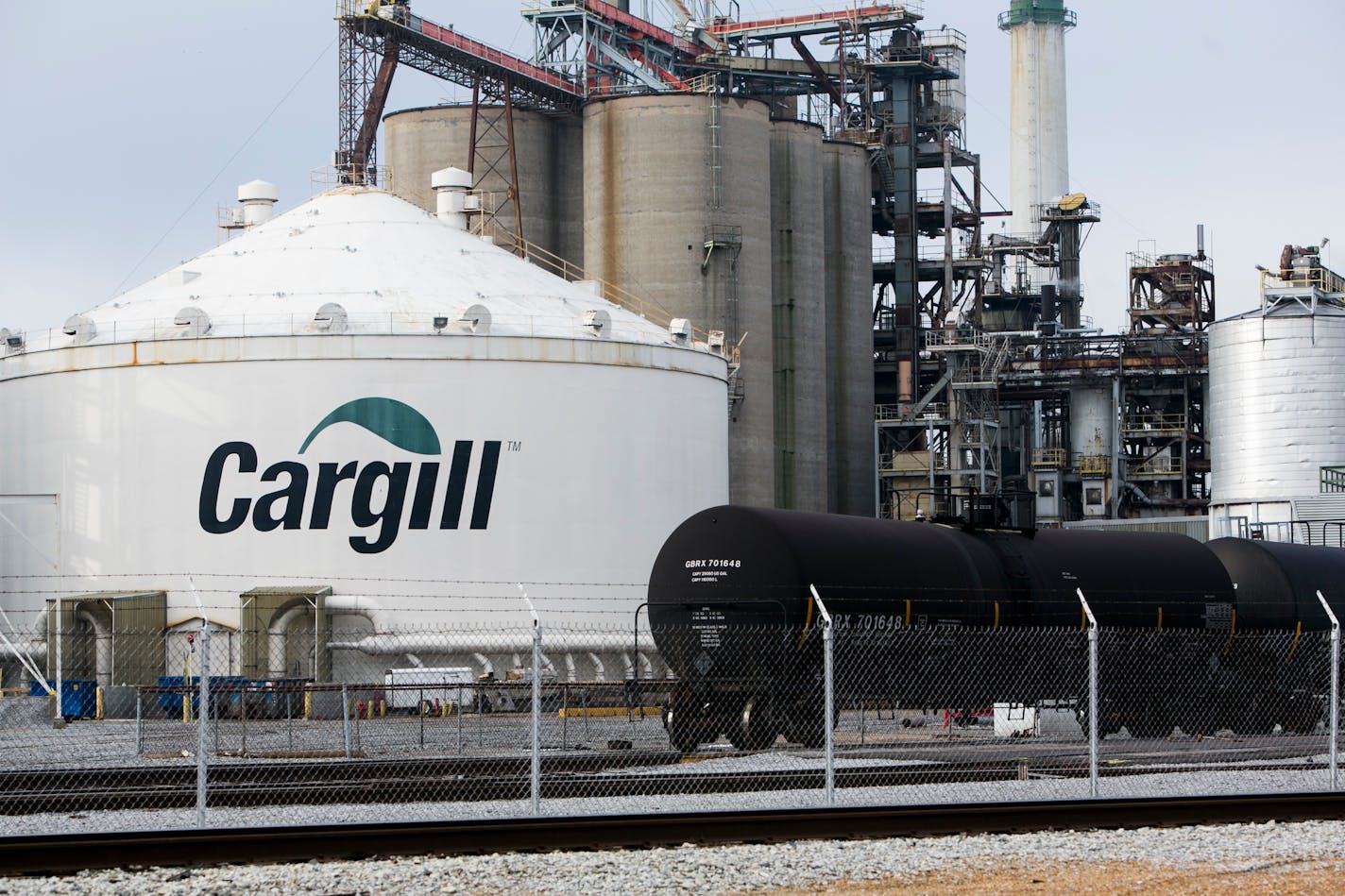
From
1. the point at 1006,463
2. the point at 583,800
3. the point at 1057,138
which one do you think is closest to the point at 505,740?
the point at 583,800

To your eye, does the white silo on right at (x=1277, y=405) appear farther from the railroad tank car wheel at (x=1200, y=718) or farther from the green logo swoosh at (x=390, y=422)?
the railroad tank car wheel at (x=1200, y=718)

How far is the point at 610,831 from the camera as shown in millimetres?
17234

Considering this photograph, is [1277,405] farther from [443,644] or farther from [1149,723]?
[1149,723]

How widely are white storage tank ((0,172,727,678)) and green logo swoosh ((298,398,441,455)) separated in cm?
5

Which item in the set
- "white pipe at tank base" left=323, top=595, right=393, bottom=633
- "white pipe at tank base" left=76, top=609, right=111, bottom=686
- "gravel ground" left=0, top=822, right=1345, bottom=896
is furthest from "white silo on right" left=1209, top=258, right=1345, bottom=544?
Answer: "gravel ground" left=0, top=822, right=1345, bottom=896

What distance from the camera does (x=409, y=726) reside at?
36438 millimetres

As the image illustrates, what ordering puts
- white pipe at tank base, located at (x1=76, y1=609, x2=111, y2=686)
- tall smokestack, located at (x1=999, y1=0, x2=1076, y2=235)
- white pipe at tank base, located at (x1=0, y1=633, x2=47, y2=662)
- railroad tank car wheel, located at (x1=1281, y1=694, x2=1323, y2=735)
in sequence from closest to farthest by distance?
railroad tank car wheel, located at (x1=1281, y1=694, x2=1323, y2=735)
white pipe at tank base, located at (x1=76, y1=609, x2=111, y2=686)
white pipe at tank base, located at (x1=0, y1=633, x2=47, y2=662)
tall smokestack, located at (x1=999, y1=0, x2=1076, y2=235)

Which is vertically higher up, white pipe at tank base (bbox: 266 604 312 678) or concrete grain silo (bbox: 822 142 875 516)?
concrete grain silo (bbox: 822 142 875 516)

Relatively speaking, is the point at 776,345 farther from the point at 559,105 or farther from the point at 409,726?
the point at 409,726

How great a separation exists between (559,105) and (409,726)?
4600 cm

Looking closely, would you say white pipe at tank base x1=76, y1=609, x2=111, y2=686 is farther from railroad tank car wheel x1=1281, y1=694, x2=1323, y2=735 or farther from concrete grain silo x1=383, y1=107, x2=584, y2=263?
concrete grain silo x1=383, y1=107, x2=584, y2=263

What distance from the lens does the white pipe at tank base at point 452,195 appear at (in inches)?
2234

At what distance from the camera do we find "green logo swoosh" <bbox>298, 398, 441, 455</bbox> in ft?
148

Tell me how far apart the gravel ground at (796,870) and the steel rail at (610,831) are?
375 millimetres
